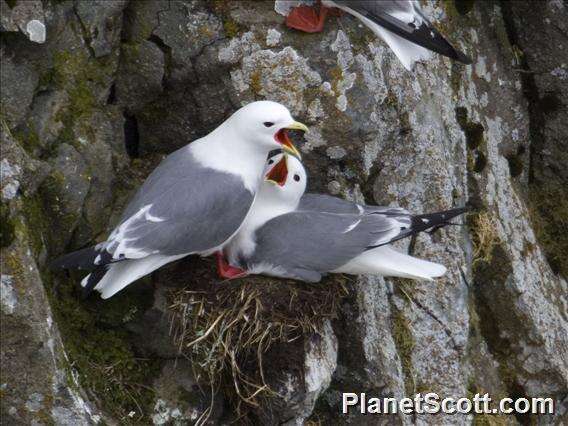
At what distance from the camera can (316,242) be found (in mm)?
→ 6016

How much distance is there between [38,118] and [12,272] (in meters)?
0.87

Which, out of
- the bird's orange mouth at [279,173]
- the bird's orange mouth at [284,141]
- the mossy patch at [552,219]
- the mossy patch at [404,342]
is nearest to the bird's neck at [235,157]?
the bird's orange mouth at [284,141]

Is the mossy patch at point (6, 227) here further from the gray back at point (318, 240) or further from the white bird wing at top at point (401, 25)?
the white bird wing at top at point (401, 25)

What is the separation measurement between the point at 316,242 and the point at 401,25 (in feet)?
3.77

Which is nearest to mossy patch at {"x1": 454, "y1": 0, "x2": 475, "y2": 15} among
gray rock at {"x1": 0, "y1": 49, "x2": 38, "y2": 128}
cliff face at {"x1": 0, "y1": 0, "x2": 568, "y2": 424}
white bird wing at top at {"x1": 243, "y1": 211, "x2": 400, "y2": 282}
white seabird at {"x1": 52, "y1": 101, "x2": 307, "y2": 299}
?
cliff face at {"x1": 0, "y1": 0, "x2": 568, "y2": 424}

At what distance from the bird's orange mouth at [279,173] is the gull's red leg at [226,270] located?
0.47 m

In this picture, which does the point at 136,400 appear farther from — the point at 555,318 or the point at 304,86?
the point at 555,318

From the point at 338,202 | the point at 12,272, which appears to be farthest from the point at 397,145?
the point at 12,272

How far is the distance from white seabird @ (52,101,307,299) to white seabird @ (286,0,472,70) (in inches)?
28.4

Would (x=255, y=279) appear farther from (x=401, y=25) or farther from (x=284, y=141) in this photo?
(x=401, y=25)

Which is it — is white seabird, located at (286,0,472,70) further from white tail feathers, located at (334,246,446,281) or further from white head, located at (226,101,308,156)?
white tail feathers, located at (334,246,446,281)

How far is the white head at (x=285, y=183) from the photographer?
6176 millimetres

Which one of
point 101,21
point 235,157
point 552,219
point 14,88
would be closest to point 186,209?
point 235,157

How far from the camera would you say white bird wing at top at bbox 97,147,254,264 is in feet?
18.2
